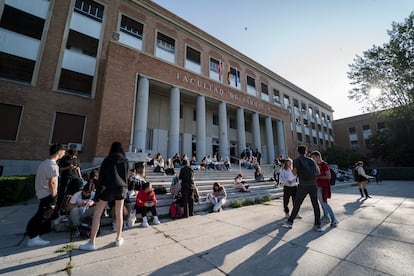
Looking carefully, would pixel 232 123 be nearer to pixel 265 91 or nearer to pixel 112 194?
pixel 265 91

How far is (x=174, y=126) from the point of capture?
1337 cm

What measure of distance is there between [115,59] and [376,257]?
14.2 m

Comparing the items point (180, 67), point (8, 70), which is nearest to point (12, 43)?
point (8, 70)

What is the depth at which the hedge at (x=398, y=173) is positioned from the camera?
20.8m

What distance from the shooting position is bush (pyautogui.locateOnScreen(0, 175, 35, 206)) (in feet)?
20.5

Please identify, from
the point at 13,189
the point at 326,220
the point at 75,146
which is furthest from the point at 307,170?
the point at 75,146

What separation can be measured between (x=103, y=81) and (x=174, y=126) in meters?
5.57

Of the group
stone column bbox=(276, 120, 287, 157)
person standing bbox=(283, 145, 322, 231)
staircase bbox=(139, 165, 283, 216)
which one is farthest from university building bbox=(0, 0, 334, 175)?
person standing bbox=(283, 145, 322, 231)

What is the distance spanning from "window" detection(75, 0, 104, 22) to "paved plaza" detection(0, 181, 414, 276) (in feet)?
48.3

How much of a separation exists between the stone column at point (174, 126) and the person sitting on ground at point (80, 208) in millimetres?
8841

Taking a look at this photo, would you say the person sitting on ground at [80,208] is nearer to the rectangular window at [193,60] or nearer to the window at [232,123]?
the rectangular window at [193,60]

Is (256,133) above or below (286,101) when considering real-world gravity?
below

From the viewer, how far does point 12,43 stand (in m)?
10.3

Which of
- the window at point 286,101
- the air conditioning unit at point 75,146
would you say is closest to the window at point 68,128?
the air conditioning unit at point 75,146
